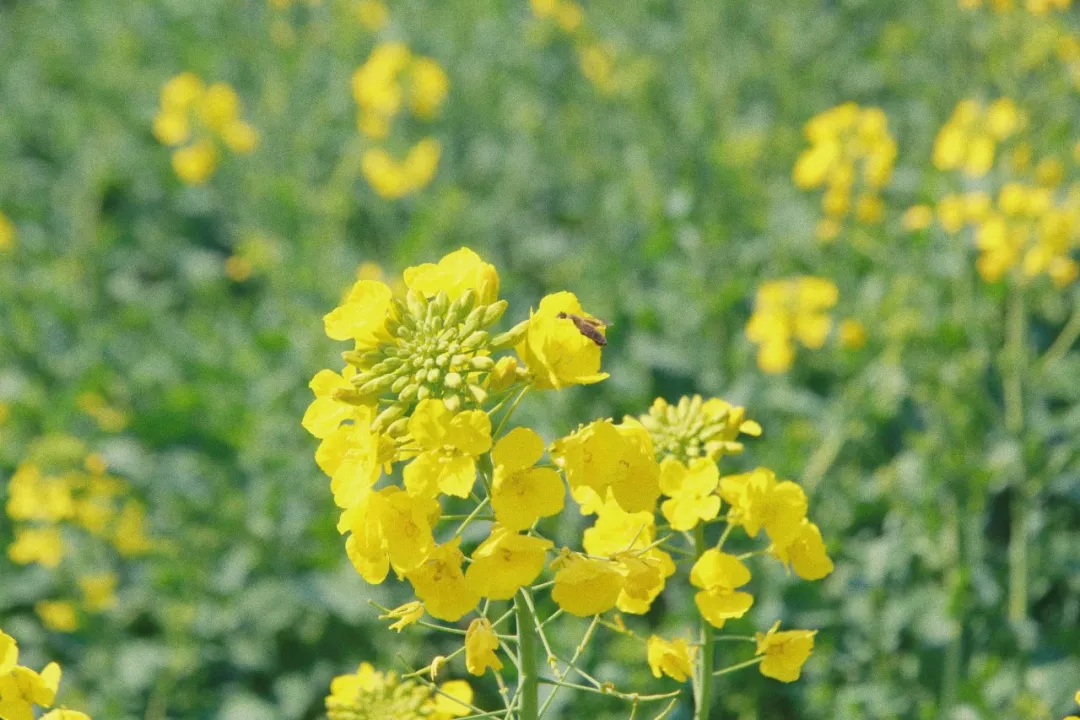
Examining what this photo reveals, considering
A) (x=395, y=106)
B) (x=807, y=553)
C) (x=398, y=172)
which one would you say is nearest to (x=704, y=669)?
(x=807, y=553)

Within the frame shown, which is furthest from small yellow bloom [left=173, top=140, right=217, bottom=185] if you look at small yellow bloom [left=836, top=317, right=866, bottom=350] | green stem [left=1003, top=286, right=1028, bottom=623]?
green stem [left=1003, top=286, right=1028, bottom=623]

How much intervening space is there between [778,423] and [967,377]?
2.33 feet

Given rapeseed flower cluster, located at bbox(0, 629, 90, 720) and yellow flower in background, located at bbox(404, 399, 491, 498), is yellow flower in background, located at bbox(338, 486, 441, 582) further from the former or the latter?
rapeseed flower cluster, located at bbox(0, 629, 90, 720)

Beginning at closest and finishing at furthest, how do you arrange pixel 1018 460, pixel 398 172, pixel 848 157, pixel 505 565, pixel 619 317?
pixel 505 565 < pixel 1018 460 < pixel 848 157 < pixel 619 317 < pixel 398 172

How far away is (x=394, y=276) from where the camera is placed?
4789 millimetres

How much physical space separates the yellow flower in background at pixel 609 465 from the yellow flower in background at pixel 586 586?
3.5 inches

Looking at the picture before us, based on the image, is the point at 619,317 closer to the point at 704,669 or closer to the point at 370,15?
the point at 704,669

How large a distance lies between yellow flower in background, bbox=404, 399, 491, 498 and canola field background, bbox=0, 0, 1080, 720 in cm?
129

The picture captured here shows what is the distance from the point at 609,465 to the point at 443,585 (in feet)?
0.83

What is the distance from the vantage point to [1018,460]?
10.9 ft

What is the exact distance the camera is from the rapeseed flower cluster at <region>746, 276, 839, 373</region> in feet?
12.2

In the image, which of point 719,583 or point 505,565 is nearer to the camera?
point 505,565

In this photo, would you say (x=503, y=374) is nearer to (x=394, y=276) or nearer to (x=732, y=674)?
(x=732, y=674)

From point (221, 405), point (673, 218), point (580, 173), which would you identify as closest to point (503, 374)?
point (221, 405)
